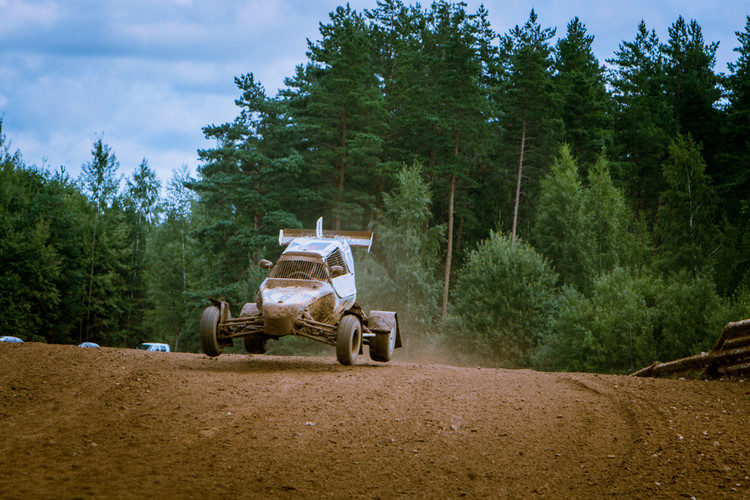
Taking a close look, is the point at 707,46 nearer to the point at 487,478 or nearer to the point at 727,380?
the point at 727,380

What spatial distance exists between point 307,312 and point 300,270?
4.00 ft

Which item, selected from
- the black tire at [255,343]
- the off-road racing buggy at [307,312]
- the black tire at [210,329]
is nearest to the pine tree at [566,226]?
the off-road racing buggy at [307,312]

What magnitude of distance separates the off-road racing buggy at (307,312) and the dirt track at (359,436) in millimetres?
1953

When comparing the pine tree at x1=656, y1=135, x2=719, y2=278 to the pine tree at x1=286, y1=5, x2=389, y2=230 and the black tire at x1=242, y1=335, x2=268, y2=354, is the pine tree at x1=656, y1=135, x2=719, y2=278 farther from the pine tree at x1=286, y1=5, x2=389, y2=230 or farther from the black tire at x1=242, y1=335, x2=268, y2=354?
the black tire at x1=242, y1=335, x2=268, y2=354

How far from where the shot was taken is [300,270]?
13.9 meters

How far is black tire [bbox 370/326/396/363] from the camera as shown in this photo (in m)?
15.2

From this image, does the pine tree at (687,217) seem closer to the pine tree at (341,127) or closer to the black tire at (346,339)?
the pine tree at (341,127)

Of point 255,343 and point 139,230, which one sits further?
point 139,230

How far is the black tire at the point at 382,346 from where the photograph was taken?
1516 cm

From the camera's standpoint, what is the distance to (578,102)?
50.6 metres

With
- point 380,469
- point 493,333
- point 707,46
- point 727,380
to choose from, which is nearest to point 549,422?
point 380,469

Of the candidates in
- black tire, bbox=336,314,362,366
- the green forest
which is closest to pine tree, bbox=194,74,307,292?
the green forest

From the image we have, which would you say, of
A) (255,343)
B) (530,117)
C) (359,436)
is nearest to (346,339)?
(255,343)

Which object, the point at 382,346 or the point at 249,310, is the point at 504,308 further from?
the point at 249,310
